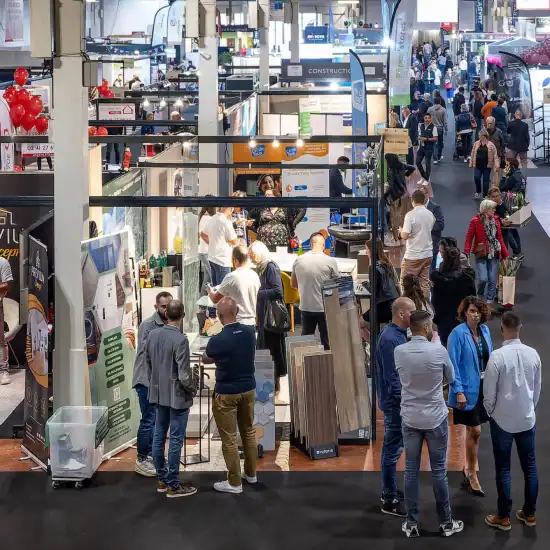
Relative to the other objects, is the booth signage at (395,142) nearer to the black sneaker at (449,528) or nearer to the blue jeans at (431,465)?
the blue jeans at (431,465)

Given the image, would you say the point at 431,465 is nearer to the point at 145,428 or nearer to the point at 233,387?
the point at 233,387

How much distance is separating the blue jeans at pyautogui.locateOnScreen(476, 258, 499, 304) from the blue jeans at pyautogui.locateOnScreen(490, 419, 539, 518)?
606cm

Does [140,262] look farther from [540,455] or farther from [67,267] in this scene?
[540,455]

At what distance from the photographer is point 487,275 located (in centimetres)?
1306

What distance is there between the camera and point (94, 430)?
7996 mm

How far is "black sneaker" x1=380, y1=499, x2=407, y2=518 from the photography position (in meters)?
7.41

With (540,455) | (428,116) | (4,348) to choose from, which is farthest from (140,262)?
(428,116)

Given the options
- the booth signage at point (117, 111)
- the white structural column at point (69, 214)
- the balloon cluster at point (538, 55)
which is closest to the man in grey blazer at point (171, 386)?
the white structural column at point (69, 214)

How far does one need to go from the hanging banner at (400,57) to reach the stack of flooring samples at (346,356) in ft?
30.6

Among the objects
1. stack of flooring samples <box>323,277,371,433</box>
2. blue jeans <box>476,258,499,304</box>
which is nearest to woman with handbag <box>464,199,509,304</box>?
blue jeans <box>476,258,499,304</box>

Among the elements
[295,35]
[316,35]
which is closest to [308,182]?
[295,35]

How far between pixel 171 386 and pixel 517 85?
70.9 feet

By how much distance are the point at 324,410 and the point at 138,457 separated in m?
1.46

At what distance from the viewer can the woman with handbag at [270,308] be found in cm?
941
